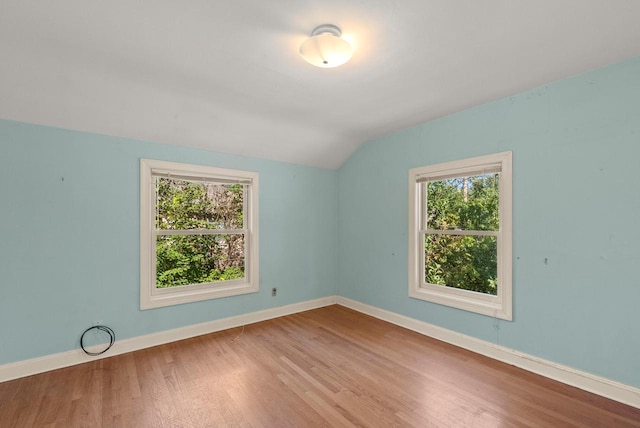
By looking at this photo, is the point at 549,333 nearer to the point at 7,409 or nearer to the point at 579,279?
the point at 579,279

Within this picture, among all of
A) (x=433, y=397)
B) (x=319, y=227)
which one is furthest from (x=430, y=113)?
(x=433, y=397)

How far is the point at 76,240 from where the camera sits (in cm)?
266

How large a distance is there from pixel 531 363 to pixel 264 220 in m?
3.14

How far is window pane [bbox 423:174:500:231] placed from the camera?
2900 mm

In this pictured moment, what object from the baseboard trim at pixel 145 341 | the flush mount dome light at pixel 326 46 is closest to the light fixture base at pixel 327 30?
the flush mount dome light at pixel 326 46

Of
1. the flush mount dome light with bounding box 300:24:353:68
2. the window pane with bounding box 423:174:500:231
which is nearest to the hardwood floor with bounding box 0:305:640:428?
the window pane with bounding box 423:174:500:231

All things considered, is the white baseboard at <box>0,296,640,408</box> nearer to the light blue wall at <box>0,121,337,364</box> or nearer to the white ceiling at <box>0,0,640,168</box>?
the light blue wall at <box>0,121,337,364</box>

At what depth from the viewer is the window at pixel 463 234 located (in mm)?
2721

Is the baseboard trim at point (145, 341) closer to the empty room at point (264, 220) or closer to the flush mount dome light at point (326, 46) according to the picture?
the empty room at point (264, 220)

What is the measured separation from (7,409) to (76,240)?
1295 millimetres

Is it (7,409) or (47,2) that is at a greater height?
(47,2)

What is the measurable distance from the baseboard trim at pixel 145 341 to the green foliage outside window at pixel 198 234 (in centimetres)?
52

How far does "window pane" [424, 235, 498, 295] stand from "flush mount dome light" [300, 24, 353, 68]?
90.7 inches

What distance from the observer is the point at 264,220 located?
12.6 feet
